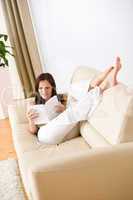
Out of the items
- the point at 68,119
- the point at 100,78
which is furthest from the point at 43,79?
the point at 100,78

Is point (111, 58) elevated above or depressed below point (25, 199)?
above

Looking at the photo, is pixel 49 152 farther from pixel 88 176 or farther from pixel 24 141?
pixel 88 176

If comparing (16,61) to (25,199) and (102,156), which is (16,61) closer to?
(25,199)

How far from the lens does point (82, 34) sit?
3641 millimetres

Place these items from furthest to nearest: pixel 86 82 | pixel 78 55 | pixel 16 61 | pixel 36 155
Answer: pixel 16 61, pixel 78 55, pixel 86 82, pixel 36 155

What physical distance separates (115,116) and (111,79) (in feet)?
1.55

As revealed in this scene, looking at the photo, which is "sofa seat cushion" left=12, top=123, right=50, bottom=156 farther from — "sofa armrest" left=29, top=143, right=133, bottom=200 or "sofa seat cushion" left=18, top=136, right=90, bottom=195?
"sofa armrest" left=29, top=143, right=133, bottom=200

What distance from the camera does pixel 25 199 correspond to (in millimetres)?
2494

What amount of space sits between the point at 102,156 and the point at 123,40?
1331mm

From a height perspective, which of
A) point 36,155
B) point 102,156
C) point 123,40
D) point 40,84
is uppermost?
point 123,40

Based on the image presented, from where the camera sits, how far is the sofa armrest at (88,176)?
5.65ft

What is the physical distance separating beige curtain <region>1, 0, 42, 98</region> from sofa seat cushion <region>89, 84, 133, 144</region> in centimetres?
253

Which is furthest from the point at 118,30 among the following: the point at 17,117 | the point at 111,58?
the point at 17,117

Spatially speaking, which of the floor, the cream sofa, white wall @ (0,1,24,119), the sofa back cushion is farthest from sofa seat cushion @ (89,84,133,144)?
white wall @ (0,1,24,119)
